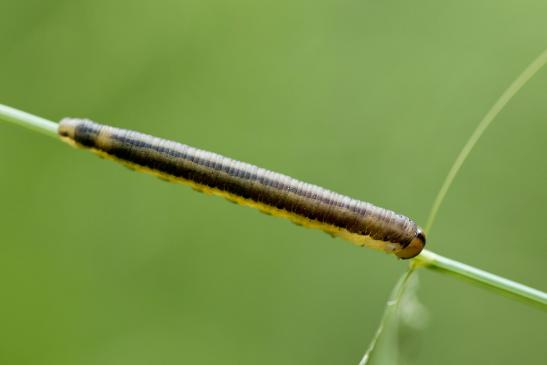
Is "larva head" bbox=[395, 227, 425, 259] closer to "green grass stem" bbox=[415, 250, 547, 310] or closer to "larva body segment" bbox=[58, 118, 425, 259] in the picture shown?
"larva body segment" bbox=[58, 118, 425, 259]

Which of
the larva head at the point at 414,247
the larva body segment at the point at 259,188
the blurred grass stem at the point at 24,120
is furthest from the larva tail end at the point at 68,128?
the larva head at the point at 414,247

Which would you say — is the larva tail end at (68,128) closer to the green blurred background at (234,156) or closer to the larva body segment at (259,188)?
the larva body segment at (259,188)

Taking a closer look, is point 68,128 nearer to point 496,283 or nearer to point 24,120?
point 24,120

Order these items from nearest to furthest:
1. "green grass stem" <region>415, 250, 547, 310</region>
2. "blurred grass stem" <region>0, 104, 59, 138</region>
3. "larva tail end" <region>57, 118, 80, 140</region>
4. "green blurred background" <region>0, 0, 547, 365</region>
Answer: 1. "green grass stem" <region>415, 250, 547, 310</region>
2. "blurred grass stem" <region>0, 104, 59, 138</region>
3. "larva tail end" <region>57, 118, 80, 140</region>
4. "green blurred background" <region>0, 0, 547, 365</region>

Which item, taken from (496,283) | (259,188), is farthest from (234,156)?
(496,283)

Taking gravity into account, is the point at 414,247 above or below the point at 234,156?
below

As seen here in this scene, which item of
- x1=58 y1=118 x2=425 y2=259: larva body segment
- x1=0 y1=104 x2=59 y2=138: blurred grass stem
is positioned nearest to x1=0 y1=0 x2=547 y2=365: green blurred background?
x1=58 y1=118 x2=425 y2=259: larva body segment
